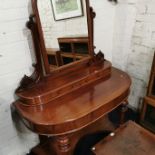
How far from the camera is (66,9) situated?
53.2 inches

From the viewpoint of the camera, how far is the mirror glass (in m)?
1.27

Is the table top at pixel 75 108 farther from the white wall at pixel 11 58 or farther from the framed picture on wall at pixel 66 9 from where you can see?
the framed picture on wall at pixel 66 9

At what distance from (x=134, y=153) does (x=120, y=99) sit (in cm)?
39

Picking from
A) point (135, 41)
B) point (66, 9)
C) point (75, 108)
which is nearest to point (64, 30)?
point (66, 9)

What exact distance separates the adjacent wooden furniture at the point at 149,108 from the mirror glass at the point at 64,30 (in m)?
0.69

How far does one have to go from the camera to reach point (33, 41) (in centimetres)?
126

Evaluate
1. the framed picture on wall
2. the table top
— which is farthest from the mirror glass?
the table top

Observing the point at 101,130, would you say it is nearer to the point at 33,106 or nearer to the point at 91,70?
the point at 91,70

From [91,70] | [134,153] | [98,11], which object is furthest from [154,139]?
[98,11]

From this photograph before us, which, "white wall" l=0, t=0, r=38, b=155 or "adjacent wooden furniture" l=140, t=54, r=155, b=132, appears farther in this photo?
"adjacent wooden furniture" l=140, t=54, r=155, b=132

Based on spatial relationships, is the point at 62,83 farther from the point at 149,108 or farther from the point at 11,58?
the point at 149,108

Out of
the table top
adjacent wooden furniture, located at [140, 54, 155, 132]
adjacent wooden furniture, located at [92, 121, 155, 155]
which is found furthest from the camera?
adjacent wooden furniture, located at [140, 54, 155, 132]

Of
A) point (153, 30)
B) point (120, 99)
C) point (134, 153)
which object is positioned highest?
point (153, 30)

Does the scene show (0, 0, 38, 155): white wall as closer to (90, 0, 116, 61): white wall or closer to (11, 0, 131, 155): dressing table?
(11, 0, 131, 155): dressing table
